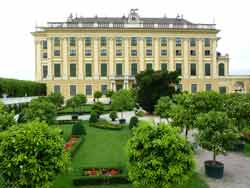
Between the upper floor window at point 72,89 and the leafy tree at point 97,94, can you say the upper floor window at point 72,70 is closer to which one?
the upper floor window at point 72,89

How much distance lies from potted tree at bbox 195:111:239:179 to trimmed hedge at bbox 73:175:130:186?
3.57 m

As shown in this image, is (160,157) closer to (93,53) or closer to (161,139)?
(161,139)

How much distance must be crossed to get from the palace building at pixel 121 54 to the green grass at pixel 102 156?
30.4 m

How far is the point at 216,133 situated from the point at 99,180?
4.85 metres

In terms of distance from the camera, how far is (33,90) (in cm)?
3862

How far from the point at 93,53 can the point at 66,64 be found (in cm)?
549

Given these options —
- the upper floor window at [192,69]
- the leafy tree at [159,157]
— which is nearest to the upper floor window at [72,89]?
the upper floor window at [192,69]

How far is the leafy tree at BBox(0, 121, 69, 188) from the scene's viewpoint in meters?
6.30

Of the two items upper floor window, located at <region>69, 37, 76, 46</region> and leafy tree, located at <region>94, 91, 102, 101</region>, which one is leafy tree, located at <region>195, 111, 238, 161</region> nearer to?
leafy tree, located at <region>94, 91, 102, 101</region>

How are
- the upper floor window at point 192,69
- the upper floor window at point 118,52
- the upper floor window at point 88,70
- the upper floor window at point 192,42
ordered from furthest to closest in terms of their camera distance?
the upper floor window at point 192,69
the upper floor window at point 192,42
the upper floor window at point 118,52
the upper floor window at point 88,70

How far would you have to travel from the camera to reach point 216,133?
32.4ft

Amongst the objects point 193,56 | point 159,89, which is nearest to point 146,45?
point 193,56

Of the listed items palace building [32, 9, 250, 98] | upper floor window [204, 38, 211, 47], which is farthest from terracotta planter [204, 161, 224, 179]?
upper floor window [204, 38, 211, 47]

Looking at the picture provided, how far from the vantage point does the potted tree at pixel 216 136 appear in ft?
32.3
